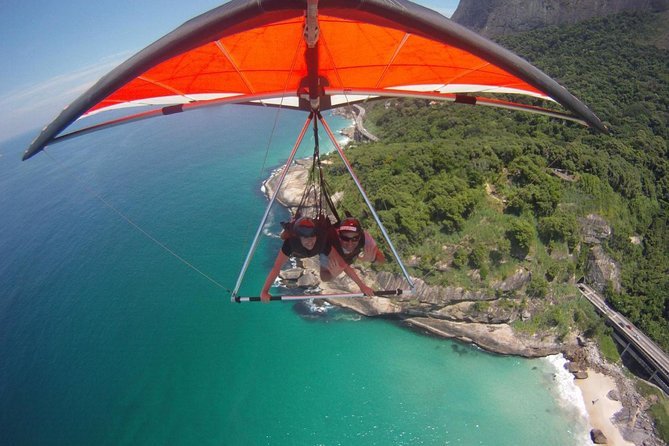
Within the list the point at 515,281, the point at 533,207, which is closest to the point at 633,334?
the point at 515,281

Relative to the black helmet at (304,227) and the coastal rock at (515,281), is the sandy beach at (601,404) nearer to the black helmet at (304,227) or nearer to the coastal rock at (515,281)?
the coastal rock at (515,281)

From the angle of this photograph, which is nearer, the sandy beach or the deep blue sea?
the sandy beach

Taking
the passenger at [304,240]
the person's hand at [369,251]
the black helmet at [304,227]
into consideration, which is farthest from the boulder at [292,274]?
the black helmet at [304,227]

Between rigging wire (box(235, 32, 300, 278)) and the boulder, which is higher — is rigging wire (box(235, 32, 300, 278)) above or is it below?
above

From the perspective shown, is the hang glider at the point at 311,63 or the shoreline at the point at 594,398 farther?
the shoreline at the point at 594,398

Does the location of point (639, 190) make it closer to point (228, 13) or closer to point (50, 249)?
point (228, 13)

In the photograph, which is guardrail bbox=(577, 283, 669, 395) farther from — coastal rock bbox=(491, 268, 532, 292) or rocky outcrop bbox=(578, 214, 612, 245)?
coastal rock bbox=(491, 268, 532, 292)

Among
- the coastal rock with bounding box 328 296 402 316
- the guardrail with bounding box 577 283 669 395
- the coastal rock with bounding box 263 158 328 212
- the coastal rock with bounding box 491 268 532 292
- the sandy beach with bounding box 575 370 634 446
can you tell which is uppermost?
the coastal rock with bounding box 263 158 328 212

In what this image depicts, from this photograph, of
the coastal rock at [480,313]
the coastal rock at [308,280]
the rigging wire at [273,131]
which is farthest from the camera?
the coastal rock at [308,280]

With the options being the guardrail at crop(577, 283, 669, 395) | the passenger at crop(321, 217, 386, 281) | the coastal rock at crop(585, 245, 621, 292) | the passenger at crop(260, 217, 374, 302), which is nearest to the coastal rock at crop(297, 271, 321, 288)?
the guardrail at crop(577, 283, 669, 395)
